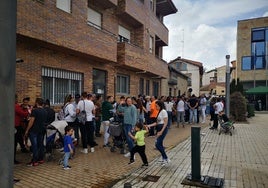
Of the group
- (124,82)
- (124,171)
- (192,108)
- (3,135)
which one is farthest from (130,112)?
(124,82)

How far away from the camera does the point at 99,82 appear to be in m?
15.5

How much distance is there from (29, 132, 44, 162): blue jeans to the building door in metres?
8.06

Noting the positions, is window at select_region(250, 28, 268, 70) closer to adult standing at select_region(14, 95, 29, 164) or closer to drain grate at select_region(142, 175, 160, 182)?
drain grate at select_region(142, 175, 160, 182)

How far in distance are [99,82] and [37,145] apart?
8.74m

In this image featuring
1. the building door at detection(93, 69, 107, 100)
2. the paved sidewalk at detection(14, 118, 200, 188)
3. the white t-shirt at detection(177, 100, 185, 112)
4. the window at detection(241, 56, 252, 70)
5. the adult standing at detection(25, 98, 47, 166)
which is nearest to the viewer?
the paved sidewalk at detection(14, 118, 200, 188)

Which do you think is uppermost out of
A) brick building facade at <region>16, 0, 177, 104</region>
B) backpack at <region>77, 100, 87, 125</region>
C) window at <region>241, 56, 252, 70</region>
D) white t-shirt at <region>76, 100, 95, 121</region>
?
window at <region>241, 56, 252, 70</region>

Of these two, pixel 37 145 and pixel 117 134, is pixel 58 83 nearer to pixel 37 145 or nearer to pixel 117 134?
pixel 117 134

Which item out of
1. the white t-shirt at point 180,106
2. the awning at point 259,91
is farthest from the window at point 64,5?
the awning at point 259,91

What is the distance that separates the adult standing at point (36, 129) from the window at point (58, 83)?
445 cm

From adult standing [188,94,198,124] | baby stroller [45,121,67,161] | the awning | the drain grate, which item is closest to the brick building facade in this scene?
baby stroller [45,121,67,161]

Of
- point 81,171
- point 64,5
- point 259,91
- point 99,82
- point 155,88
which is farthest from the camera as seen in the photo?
point 259,91

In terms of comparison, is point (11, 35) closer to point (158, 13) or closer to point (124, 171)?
point (124, 171)

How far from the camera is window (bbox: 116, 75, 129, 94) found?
59.1ft

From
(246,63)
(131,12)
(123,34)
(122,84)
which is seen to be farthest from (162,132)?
(246,63)
